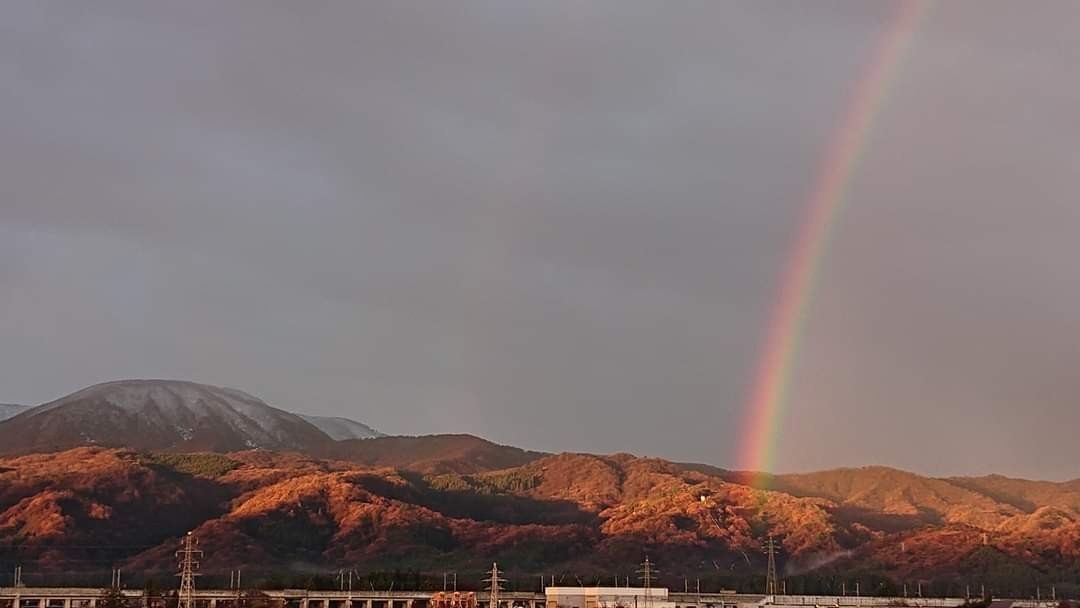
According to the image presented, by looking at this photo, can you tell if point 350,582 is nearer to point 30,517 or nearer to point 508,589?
point 508,589

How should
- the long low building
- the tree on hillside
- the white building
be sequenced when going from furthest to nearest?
1. the long low building
2. the white building
3. the tree on hillside

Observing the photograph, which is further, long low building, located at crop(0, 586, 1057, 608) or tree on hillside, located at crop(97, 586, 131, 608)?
long low building, located at crop(0, 586, 1057, 608)

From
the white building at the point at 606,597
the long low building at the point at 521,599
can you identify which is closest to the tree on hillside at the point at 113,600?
the long low building at the point at 521,599

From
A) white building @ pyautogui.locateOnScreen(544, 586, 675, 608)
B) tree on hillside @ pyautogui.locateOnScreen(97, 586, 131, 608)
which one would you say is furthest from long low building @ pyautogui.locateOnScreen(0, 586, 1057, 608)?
tree on hillside @ pyautogui.locateOnScreen(97, 586, 131, 608)

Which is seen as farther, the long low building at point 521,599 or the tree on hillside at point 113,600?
the long low building at point 521,599

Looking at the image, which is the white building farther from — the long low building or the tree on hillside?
the tree on hillside

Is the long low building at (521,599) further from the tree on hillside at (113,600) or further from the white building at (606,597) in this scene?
the tree on hillside at (113,600)

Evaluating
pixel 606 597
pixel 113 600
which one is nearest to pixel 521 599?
pixel 606 597

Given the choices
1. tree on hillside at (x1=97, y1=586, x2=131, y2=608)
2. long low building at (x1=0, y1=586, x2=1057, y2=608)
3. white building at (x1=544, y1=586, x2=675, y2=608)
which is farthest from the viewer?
long low building at (x1=0, y1=586, x2=1057, y2=608)
